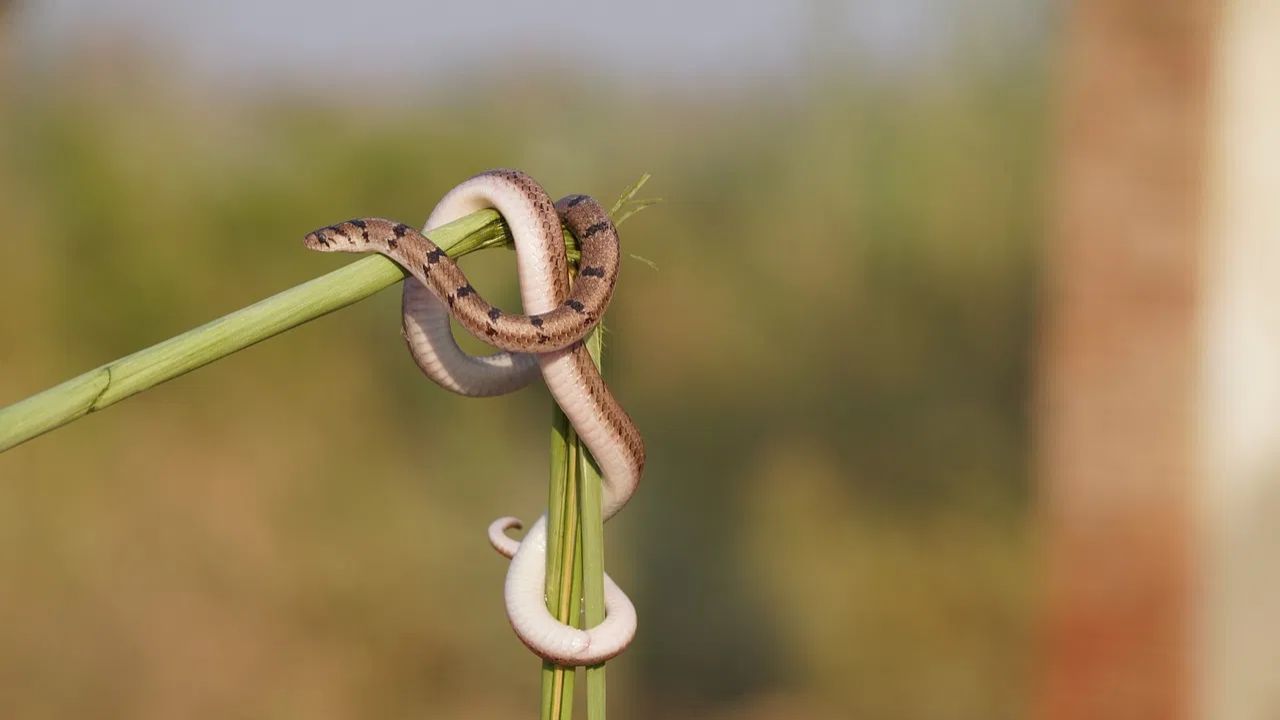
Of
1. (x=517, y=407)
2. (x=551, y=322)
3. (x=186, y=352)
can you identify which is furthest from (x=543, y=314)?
(x=517, y=407)

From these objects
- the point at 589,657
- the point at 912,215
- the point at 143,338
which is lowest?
the point at 589,657

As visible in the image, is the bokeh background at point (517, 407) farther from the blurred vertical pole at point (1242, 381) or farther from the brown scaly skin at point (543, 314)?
the brown scaly skin at point (543, 314)

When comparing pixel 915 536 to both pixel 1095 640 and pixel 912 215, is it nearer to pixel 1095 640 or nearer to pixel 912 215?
pixel 1095 640

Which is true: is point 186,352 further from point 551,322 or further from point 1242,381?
point 1242,381

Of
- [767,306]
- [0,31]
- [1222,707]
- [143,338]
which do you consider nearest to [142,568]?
[143,338]

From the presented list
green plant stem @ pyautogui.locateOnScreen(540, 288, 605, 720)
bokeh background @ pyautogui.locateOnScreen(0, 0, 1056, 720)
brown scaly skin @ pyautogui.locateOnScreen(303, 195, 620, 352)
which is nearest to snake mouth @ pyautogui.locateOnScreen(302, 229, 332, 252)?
brown scaly skin @ pyautogui.locateOnScreen(303, 195, 620, 352)

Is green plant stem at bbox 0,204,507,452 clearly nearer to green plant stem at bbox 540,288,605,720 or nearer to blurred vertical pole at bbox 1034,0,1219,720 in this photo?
green plant stem at bbox 540,288,605,720
